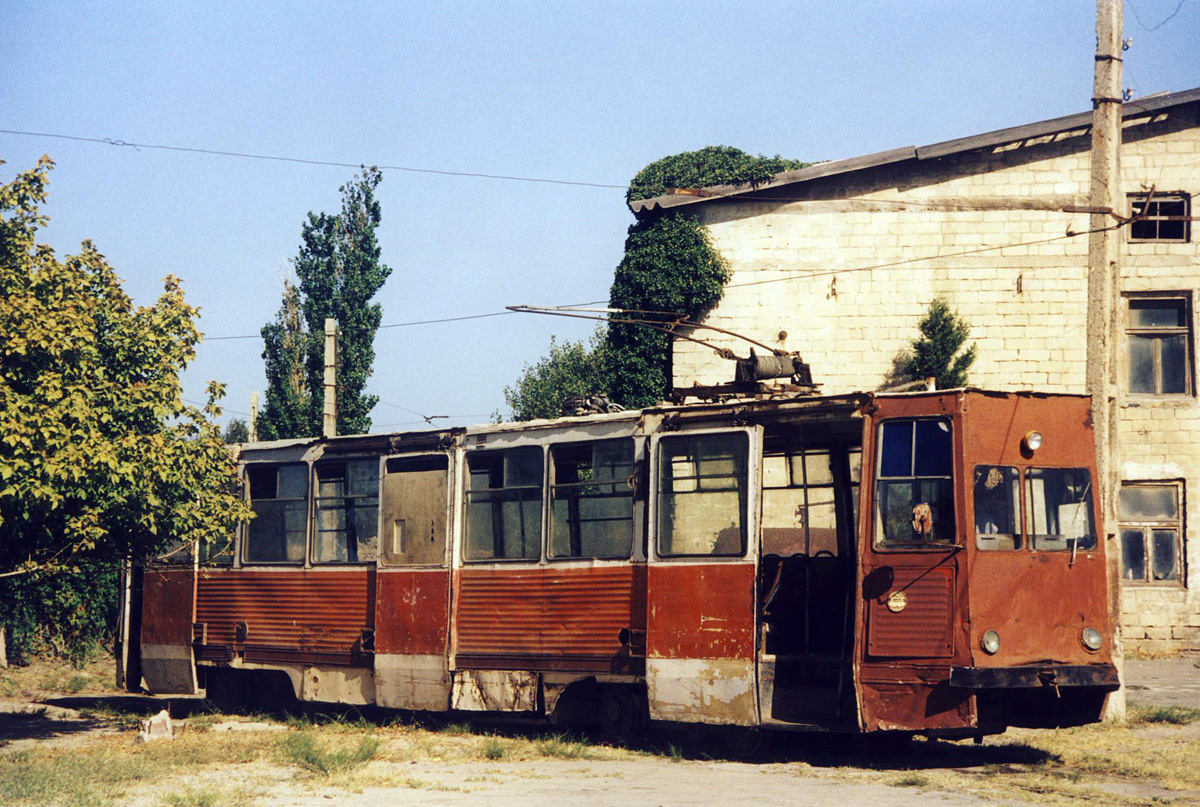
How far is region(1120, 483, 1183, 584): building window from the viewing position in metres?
23.1

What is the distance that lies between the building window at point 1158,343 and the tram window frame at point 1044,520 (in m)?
13.7

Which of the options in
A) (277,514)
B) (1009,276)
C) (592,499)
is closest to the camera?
(592,499)

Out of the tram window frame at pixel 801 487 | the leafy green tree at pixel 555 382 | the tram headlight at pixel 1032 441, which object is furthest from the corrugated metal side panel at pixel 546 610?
the leafy green tree at pixel 555 382

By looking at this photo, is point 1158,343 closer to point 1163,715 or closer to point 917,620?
point 1163,715

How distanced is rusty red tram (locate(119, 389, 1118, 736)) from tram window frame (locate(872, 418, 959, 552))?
19 millimetres

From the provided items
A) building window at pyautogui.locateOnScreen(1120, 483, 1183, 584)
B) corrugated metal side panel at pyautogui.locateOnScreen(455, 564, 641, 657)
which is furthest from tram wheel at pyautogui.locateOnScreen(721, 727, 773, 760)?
building window at pyautogui.locateOnScreen(1120, 483, 1183, 584)

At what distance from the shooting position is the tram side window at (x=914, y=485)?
35.7 feet

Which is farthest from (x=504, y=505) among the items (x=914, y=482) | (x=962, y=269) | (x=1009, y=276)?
(x=1009, y=276)

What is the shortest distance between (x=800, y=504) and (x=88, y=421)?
23.4 ft

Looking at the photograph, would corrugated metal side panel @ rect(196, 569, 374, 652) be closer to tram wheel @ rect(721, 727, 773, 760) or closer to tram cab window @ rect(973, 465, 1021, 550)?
tram wheel @ rect(721, 727, 773, 760)

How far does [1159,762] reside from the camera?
11094 millimetres

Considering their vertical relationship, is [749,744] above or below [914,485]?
below

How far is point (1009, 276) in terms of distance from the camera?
23891mm

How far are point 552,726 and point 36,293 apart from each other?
23.5 feet
